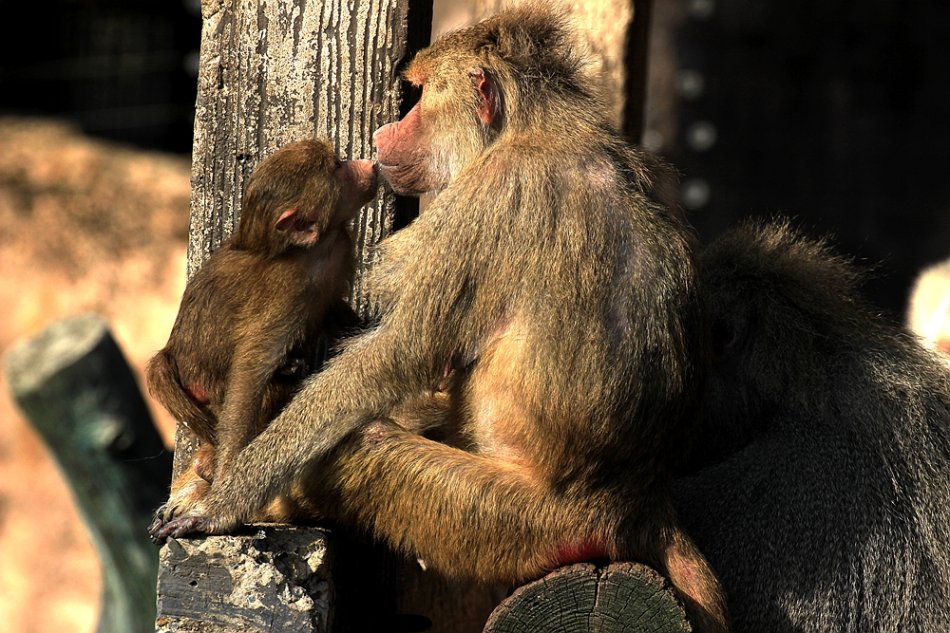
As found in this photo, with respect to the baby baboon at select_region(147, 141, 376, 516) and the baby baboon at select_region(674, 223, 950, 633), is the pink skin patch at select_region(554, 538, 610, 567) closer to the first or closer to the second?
the baby baboon at select_region(674, 223, 950, 633)

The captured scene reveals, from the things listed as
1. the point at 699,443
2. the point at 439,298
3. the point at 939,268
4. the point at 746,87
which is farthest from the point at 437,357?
the point at 746,87

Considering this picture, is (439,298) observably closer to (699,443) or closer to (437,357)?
(437,357)

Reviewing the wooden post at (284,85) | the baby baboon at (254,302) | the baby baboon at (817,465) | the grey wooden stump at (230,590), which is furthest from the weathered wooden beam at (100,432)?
the baby baboon at (817,465)

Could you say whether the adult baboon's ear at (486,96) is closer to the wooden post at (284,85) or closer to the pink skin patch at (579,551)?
the wooden post at (284,85)

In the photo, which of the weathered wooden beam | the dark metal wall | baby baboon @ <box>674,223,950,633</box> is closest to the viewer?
baby baboon @ <box>674,223,950,633</box>

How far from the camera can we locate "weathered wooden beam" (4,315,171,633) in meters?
5.50

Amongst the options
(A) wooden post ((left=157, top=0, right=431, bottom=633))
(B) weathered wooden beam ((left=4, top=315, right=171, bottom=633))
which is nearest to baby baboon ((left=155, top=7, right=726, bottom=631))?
(A) wooden post ((left=157, top=0, right=431, bottom=633))

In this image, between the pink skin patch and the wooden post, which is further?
the wooden post

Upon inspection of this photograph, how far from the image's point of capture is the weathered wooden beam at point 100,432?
5496mm

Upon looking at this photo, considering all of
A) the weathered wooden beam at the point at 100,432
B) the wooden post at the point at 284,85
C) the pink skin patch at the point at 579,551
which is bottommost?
the weathered wooden beam at the point at 100,432

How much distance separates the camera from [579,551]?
123 inches

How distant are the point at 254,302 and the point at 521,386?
0.72 meters

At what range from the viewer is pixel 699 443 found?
13.1 ft

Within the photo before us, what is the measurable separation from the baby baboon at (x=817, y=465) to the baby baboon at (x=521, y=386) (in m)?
0.57
